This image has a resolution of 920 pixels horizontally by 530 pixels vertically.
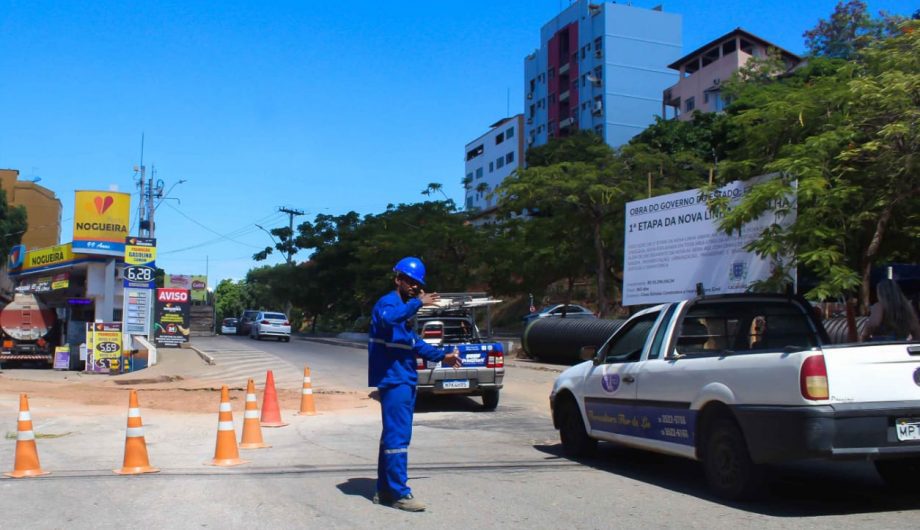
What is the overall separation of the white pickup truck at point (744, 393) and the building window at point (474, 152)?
278 feet

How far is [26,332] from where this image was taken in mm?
25578

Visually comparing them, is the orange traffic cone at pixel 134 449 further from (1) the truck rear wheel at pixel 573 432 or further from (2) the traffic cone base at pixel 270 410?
(1) the truck rear wheel at pixel 573 432

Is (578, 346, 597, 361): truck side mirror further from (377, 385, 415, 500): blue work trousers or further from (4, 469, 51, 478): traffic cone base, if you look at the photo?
(4, 469, 51, 478): traffic cone base

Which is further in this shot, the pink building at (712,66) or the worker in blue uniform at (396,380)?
the pink building at (712,66)

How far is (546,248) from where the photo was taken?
30.2 meters

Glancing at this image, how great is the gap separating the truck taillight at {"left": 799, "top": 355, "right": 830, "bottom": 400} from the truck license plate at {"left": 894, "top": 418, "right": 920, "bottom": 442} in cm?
61

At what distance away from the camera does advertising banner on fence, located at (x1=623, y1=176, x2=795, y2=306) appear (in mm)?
13477

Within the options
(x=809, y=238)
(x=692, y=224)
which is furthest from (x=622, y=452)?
(x=692, y=224)

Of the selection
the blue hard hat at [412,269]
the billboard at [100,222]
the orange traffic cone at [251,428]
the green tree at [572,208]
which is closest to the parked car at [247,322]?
the green tree at [572,208]

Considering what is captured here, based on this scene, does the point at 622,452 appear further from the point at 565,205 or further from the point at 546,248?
the point at 546,248

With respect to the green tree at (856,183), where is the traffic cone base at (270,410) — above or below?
below

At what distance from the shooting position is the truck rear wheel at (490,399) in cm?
1434

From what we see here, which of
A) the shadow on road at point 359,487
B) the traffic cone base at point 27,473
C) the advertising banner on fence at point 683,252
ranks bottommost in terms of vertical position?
the traffic cone base at point 27,473

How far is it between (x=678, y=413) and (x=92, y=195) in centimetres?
2174
